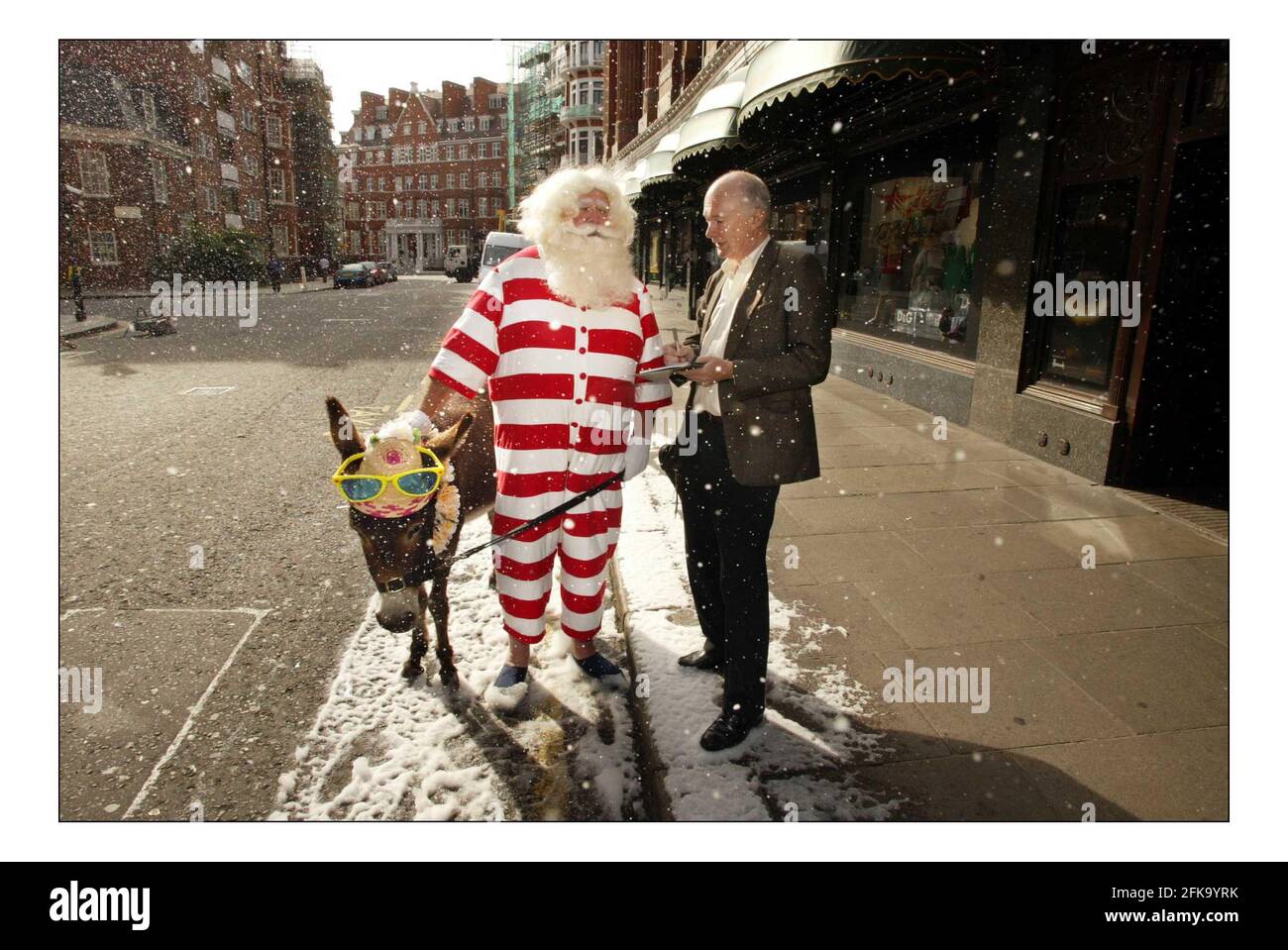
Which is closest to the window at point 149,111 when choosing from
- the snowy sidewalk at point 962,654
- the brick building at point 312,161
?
the brick building at point 312,161

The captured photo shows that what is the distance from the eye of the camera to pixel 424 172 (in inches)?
2665

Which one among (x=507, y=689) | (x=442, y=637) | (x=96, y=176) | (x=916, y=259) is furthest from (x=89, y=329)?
(x=96, y=176)

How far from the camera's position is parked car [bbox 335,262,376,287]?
134 feet

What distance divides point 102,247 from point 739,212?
128 ft

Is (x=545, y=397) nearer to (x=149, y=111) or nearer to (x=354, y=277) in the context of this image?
(x=149, y=111)

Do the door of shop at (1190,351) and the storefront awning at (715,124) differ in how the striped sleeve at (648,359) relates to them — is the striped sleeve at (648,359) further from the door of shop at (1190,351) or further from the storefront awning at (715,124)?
the storefront awning at (715,124)

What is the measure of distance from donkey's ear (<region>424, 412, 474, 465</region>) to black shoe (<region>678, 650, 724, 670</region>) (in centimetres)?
146

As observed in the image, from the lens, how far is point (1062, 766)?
265cm

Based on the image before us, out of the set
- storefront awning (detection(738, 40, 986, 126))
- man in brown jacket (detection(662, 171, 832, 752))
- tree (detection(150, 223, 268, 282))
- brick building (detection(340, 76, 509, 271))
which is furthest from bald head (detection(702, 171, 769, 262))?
brick building (detection(340, 76, 509, 271))

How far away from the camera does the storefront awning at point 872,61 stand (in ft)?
19.8

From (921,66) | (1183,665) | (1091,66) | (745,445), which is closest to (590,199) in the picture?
(745,445)

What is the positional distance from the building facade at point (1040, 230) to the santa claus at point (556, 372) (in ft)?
13.6

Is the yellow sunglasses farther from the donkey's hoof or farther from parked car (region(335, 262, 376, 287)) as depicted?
parked car (region(335, 262, 376, 287))

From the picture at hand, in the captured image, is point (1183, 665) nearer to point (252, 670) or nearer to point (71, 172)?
point (252, 670)
